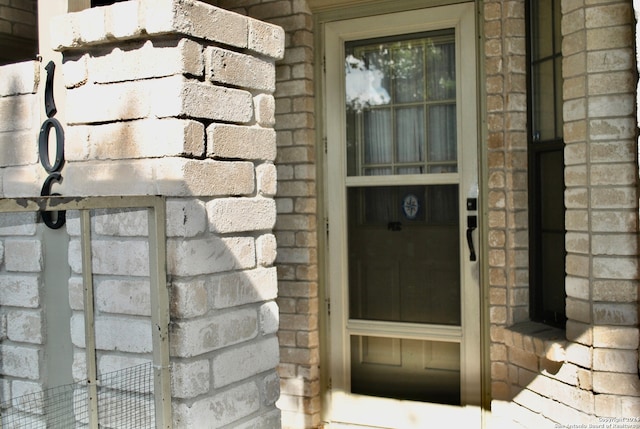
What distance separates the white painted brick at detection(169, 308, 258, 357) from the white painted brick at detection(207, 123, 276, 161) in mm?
436

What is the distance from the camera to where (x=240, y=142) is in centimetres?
199

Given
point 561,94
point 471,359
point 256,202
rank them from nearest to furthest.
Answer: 1. point 256,202
2. point 561,94
3. point 471,359

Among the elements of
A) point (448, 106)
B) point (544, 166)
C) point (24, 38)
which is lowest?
point (544, 166)

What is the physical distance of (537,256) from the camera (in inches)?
163

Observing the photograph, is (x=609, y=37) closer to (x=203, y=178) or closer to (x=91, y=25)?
(x=203, y=178)

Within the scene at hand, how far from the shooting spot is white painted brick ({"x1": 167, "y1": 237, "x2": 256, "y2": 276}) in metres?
1.82

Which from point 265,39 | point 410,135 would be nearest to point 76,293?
point 265,39

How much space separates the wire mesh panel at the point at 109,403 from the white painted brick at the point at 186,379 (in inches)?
2.7

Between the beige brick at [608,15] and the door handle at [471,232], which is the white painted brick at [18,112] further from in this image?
the door handle at [471,232]

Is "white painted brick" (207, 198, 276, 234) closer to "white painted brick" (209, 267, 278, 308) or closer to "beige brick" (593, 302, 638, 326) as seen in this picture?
"white painted brick" (209, 267, 278, 308)

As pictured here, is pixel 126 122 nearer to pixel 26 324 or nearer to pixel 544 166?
pixel 26 324

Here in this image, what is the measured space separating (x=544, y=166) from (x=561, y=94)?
1.36ft

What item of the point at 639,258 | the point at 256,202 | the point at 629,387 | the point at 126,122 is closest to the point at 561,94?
the point at 639,258

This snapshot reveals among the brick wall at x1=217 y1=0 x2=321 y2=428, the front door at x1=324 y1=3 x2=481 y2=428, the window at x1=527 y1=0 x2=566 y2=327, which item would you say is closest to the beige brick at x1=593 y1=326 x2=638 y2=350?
the window at x1=527 y1=0 x2=566 y2=327
